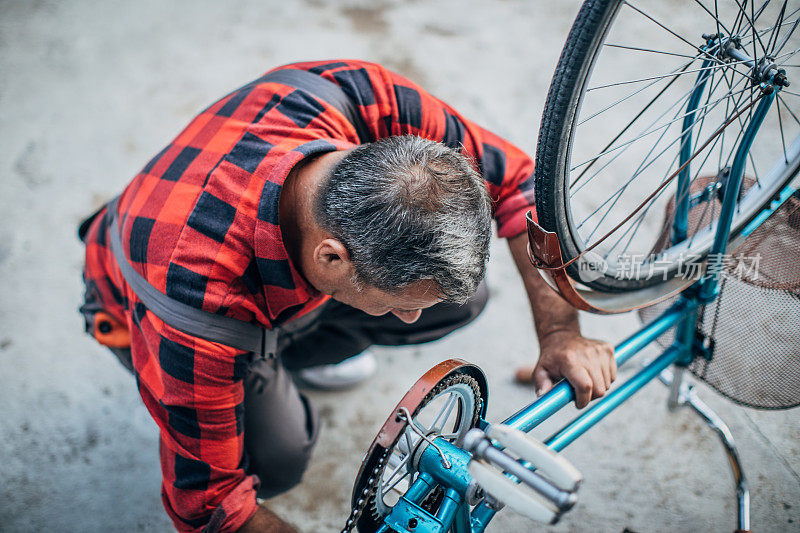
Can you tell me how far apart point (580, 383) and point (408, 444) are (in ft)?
1.05

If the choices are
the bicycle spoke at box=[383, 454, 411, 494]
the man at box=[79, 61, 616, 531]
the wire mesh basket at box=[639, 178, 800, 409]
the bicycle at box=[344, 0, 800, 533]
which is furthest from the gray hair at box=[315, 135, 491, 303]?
the wire mesh basket at box=[639, 178, 800, 409]

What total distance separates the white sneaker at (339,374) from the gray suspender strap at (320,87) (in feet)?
2.21

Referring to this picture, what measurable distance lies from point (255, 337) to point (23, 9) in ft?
7.63

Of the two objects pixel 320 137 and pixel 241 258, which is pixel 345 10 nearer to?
pixel 320 137

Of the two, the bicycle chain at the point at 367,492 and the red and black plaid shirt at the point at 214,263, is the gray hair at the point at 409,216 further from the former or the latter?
the bicycle chain at the point at 367,492

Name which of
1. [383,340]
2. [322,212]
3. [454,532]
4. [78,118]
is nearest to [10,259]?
[78,118]

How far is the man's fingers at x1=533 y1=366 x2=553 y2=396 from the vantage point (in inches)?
36.3

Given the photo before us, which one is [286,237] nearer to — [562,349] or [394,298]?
[394,298]

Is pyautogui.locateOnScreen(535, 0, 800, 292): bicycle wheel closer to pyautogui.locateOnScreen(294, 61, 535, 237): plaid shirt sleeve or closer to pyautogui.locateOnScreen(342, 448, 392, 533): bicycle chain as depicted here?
pyautogui.locateOnScreen(294, 61, 535, 237): plaid shirt sleeve

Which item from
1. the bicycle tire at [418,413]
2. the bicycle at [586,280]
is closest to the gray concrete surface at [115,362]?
the bicycle at [586,280]

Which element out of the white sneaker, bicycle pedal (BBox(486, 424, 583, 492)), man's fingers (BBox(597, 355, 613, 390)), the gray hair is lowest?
the white sneaker

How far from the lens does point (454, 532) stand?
761 mm

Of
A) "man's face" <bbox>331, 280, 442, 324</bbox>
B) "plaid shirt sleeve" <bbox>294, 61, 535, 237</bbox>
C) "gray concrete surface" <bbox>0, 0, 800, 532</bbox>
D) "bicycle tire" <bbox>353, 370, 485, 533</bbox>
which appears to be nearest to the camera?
"bicycle tire" <bbox>353, 370, 485, 533</bbox>

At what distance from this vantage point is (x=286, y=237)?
845mm
